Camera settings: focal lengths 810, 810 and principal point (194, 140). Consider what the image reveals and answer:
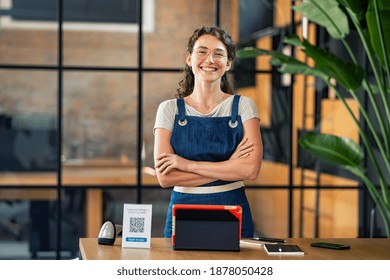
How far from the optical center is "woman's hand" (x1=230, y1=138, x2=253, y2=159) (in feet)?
11.9

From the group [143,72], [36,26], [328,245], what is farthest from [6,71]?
[328,245]

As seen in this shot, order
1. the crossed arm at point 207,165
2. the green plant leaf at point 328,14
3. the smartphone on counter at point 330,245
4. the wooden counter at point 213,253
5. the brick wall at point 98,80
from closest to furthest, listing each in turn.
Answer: the wooden counter at point 213,253
the smartphone on counter at point 330,245
the crossed arm at point 207,165
the green plant leaf at point 328,14
the brick wall at point 98,80

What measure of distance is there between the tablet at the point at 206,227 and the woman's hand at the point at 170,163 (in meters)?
0.50

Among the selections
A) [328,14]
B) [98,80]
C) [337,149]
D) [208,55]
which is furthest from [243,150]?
[98,80]

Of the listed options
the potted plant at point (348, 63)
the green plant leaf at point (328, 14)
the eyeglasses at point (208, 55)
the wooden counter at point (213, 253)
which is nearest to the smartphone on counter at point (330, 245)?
the wooden counter at point (213, 253)

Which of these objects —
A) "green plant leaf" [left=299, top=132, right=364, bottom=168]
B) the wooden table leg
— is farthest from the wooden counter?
the wooden table leg

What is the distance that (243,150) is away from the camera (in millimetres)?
3631

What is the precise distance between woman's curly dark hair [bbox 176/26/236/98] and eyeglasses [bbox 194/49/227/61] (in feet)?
0.25

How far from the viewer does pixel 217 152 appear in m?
3.67

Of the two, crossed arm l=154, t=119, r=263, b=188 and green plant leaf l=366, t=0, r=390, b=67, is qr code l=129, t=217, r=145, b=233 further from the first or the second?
green plant leaf l=366, t=0, r=390, b=67

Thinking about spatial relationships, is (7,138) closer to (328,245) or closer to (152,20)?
(152,20)

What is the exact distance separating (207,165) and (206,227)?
0.50 m

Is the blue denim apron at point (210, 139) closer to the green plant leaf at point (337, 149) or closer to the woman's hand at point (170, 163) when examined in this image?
the woman's hand at point (170, 163)

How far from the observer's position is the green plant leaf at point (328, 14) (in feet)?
17.3
